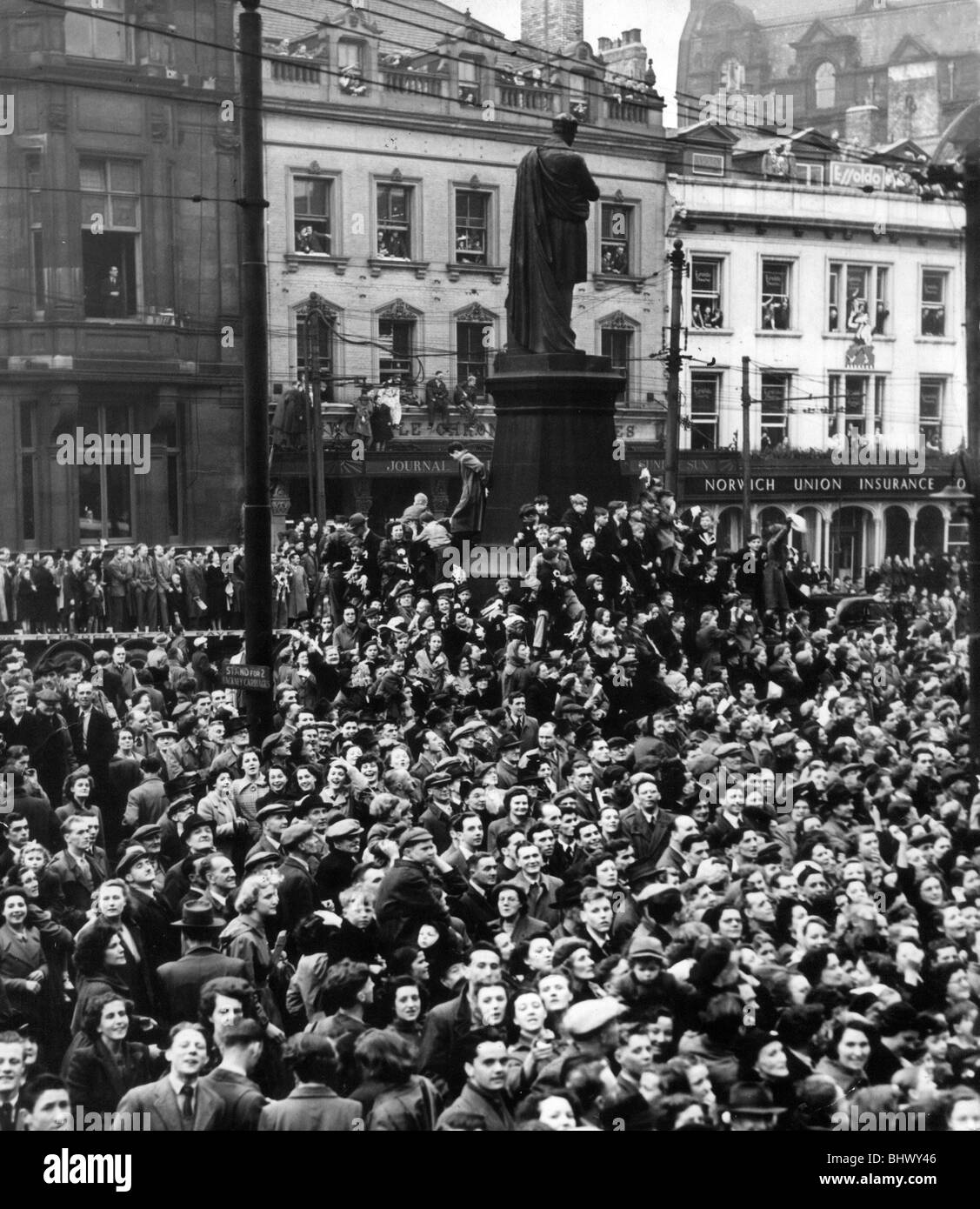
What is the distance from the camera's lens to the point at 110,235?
53.0 ft

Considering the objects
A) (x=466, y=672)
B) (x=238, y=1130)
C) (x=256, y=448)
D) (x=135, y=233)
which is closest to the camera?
(x=238, y=1130)

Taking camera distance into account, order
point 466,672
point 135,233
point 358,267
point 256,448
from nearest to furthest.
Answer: point 256,448 → point 466,672 → point 135,233 → point 358,267

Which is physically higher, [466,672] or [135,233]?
[135,233]

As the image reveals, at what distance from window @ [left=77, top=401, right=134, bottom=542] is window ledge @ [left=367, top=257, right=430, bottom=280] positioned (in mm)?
3930

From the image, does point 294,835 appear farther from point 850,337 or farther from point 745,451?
point 745,451

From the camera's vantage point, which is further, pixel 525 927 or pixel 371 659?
pixel 371 659

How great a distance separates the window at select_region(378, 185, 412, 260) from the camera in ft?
59.0

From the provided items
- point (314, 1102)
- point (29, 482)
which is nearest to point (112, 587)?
point (29, 482)

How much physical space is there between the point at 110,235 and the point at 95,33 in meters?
2.09

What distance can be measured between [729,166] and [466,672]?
7381 mm

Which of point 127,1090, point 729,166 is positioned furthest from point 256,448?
point 729,166
